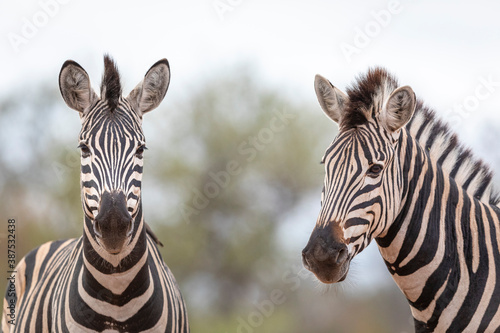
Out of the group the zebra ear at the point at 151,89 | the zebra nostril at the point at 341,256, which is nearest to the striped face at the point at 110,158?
the zebra ear at the point at 151,89

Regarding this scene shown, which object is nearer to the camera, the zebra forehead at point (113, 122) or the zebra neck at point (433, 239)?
the zebra neck at point (433, 239)

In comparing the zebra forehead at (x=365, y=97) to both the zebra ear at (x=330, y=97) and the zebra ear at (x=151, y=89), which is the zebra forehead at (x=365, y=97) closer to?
the zebra ear at (x=330, y=97)

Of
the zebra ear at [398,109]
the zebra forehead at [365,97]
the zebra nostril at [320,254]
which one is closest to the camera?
the zebra nostril at [320,254]

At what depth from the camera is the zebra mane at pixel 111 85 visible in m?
6.15

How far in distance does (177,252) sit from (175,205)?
7.66ft

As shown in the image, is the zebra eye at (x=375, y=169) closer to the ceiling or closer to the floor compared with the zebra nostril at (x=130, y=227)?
closer to the floor

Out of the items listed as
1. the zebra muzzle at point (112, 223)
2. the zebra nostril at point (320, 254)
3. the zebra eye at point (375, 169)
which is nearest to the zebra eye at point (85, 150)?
the zebra muzzle at point (112, 223)

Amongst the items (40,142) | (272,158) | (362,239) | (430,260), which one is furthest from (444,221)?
(272,158)

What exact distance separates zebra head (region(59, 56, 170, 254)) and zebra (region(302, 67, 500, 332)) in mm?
1823

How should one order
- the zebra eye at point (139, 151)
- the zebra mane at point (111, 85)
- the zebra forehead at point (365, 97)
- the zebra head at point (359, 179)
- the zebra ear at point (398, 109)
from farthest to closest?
the zebra mane at point (111, 85), the zebra eye at point (139, 151), the zebra forehead at point (365, 97), the zebra ear at point (398, 109), the zebra head at point (359, 179)

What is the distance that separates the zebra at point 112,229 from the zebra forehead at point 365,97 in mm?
2185

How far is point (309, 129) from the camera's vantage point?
2970 cm

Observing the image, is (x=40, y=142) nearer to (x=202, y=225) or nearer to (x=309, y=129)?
(x=202, y=225)

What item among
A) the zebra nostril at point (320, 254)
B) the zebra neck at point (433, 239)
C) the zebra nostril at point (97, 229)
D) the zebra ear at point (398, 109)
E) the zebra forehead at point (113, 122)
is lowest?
the zebra neck at point (433, 239)
